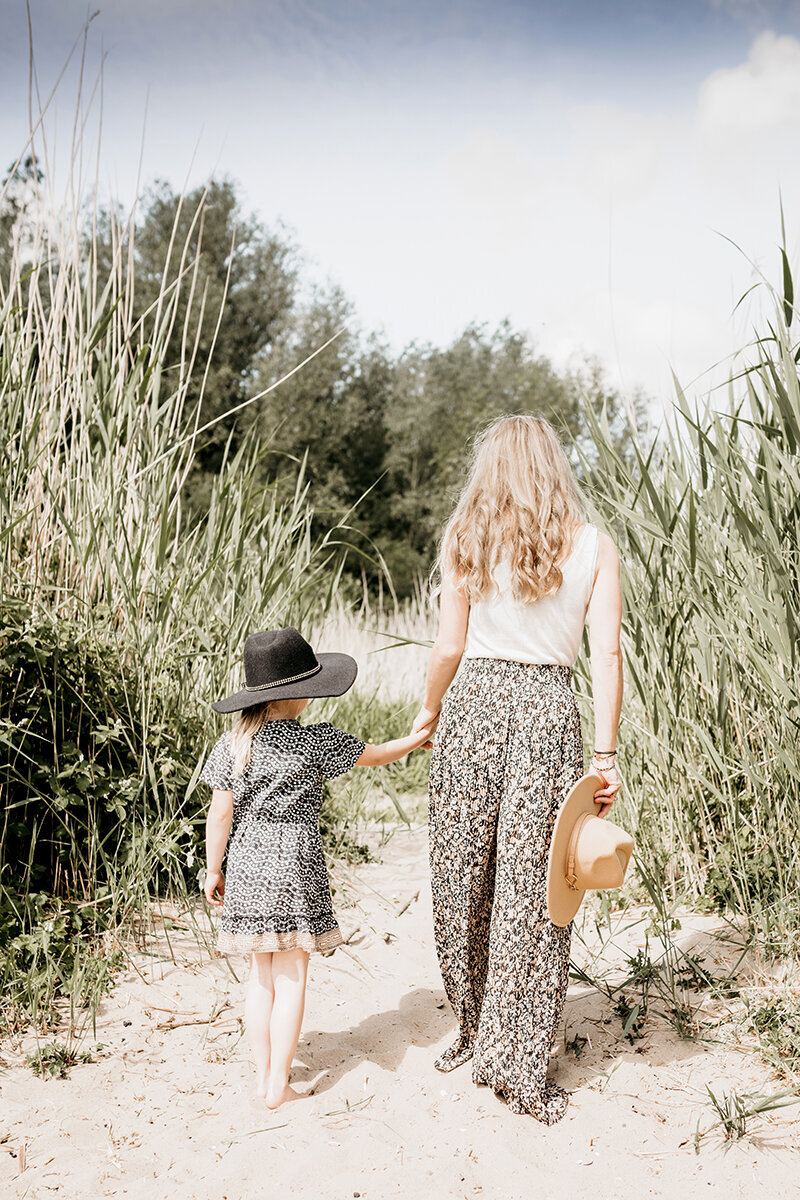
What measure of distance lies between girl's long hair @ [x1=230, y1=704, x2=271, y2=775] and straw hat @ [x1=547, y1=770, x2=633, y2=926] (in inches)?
30.5

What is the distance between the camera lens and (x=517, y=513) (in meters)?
2.15

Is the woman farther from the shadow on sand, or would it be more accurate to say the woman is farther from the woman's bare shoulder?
the shadow on sand

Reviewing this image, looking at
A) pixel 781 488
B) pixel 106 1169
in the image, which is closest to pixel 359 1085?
pixel 106 1169

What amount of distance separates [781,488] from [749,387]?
13.5 inches

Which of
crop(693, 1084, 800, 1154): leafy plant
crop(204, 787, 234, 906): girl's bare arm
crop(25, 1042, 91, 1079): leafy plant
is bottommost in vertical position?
crop(25, 1042, 91, 1079): leafy plant

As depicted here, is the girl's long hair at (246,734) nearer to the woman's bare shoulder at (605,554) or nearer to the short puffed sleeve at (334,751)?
the short puffed sleeve at (334,751)

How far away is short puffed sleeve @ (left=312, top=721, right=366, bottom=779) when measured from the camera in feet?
7.23

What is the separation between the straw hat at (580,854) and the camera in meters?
1.94

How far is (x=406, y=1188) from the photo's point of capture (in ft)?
6.02

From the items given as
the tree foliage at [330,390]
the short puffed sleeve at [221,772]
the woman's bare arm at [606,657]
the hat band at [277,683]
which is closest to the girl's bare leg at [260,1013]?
the short puffed sleeve at [221,772]

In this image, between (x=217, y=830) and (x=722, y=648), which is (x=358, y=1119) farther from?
(x=722, y=648)

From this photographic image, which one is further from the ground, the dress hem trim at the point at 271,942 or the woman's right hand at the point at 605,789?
the woman's right hand at the point at 605,789

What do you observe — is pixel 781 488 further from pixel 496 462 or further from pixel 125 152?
pixel 125 152

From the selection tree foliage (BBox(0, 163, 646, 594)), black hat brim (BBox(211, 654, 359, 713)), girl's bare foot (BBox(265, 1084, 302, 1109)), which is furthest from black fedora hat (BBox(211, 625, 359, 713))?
tree foliage (BBox(0, 163, 646, 594))
